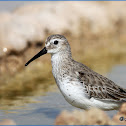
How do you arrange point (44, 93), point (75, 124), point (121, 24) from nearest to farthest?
point (75, 124)
point (44, 93)
point (121, 24)

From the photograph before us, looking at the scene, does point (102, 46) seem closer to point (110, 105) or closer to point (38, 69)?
point (38, 69)

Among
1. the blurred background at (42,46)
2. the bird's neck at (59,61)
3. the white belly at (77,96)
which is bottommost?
the white belly at (77,96)

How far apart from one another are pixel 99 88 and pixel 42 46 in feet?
26.3

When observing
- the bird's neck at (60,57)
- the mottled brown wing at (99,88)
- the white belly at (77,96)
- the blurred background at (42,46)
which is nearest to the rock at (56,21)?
the blurred background at (42,46)

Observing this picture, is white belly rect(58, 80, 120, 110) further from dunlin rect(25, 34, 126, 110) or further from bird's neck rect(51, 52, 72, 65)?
bird's neck rect(51, 52, 72, 65)

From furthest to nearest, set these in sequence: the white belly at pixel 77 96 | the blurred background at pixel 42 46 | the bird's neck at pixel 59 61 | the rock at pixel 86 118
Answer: the blurred background at pixel 42 46
the bird's neck at pixel 59 61
the white belly at pixel 77 96
the rock at pixel 86 118

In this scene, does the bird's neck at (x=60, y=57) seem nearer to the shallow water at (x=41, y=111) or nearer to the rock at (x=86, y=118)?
the shallow water at (x=41, y=111)

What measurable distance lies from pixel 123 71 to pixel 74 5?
6.92 m

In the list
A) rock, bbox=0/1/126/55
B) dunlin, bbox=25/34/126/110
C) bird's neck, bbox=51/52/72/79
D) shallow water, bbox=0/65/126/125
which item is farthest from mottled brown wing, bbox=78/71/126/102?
rock, bbox=0/1/126/55

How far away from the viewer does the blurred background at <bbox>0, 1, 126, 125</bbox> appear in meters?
10.4

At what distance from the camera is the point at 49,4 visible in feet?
67.6

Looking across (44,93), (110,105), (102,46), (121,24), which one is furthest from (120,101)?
(121,24)

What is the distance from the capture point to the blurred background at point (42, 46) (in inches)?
411

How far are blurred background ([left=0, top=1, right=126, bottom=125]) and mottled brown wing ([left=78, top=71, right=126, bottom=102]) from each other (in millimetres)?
990
